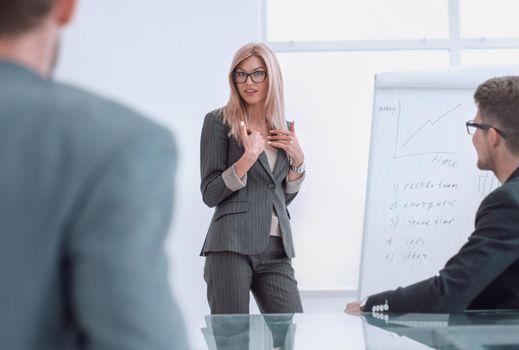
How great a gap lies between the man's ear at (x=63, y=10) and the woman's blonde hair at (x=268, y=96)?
232 cm

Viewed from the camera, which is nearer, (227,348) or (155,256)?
(155,256)

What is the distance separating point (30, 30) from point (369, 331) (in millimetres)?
1527

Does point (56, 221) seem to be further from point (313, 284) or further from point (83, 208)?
point (313, 284)

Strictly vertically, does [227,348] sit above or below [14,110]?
below

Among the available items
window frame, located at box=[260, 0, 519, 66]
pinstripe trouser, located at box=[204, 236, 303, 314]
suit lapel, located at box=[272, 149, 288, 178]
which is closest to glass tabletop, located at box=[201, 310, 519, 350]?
pinstripe trouser, located at box=[204, 236, 303, 314]

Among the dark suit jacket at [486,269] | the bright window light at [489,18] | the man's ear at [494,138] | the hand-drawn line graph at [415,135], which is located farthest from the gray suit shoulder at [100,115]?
the bright window light at [489,18]

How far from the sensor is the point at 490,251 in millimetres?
2002

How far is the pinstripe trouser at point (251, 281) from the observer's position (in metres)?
2.94

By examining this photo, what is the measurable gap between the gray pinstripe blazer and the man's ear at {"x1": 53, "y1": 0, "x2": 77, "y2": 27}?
2.25m

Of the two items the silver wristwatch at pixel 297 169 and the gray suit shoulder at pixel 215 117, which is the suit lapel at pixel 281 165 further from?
the gray suit shoulder at pixel 215 117

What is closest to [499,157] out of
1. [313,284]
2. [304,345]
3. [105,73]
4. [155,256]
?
[304,345]

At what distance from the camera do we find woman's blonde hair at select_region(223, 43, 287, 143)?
3091 millimetres

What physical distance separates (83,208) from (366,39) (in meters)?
3.86

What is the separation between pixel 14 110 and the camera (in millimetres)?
652
